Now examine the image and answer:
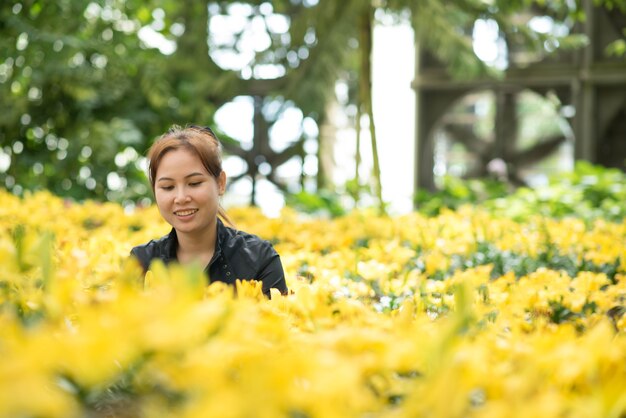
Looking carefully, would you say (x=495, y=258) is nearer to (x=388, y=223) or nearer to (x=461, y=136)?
(x=388, y=223)

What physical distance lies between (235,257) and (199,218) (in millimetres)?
218

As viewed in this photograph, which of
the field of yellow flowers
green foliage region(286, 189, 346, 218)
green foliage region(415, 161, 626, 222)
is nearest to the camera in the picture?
the field of yellow flowers

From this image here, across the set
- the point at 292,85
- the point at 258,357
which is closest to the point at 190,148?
the point at 258,357

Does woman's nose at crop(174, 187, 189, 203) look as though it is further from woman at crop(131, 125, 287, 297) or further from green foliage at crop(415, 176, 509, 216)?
green foliage at crop(415, 176, 509, 216)

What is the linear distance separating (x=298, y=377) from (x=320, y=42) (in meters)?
6.84

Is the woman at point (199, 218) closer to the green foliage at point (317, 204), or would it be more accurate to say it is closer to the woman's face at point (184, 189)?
the woman's face at point (184, 189)

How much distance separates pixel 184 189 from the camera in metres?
2.61

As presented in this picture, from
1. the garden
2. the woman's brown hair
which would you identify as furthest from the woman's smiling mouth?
the garden

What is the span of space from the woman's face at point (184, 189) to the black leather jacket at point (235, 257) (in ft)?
0.58

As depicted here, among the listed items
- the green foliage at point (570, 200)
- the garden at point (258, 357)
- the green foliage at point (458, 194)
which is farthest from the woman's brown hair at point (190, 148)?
the green foliage at point (458, 194)

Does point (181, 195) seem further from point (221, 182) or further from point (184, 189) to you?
point (221, 182)

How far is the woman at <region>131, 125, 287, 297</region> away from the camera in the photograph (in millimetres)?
2619

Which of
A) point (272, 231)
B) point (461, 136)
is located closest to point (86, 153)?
point (272, 231)

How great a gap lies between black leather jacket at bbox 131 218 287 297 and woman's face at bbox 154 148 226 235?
0.18 m
